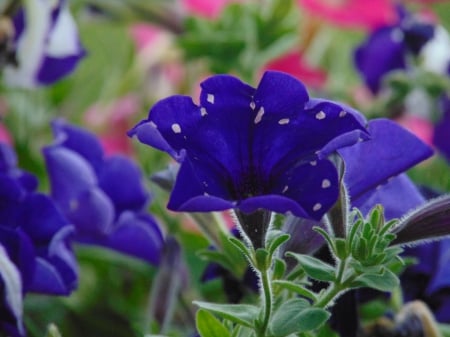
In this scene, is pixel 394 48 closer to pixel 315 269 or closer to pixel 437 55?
pixel 437 55

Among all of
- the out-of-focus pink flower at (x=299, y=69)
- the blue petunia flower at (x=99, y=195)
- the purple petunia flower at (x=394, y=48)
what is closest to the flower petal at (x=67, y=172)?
the blue petunia flower at (x=99, y=195)

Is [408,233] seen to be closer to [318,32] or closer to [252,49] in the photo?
[252,49]

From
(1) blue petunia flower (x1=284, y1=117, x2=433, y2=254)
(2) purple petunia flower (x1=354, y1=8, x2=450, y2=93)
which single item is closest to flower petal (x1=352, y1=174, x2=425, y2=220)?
(1) blue petunia flower (x1=284, y1=117, x2=433, y2=254)

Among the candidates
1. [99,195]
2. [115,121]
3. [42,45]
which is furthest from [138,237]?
[115,121]

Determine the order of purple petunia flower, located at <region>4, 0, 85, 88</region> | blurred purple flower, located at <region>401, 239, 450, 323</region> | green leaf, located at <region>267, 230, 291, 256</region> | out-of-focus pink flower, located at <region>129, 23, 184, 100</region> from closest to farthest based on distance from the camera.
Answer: green leaf, located at <region>267, 230, 291, 256</region>
blurred purple flower, located at <region>401, 239, 450, 323</region>
purple petunia flower, located at <region>4, 0, 85, 88</region>
out-of-focus pink flower, located at <region>129, 23, 184, 100</region>

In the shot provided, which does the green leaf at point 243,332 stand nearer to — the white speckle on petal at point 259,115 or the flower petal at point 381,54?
the white speckle on petal at point 259,115

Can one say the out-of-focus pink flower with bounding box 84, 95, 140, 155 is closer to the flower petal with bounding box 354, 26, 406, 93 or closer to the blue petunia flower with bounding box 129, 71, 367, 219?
the flower petal with bounding box 354, 26, 406, 93
